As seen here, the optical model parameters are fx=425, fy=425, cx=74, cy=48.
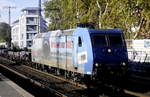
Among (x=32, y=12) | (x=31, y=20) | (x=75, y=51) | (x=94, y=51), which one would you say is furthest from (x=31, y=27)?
(x=94, y=51)

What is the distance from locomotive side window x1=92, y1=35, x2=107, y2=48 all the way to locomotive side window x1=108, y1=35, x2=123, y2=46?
32cm

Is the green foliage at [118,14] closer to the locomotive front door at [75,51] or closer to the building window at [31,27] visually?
the locomotive front door at [75,51]

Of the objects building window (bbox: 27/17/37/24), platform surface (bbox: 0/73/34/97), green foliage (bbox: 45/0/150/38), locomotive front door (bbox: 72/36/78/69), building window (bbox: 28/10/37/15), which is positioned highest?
building window (bbox: 28/10/37/15)

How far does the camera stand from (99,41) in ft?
70.4

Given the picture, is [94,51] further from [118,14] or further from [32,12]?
[32,12]

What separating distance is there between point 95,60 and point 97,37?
1496 millimetres

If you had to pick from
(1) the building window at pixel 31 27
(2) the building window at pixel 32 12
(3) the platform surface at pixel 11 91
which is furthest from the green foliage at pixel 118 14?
(2) the building window at pixel 32 12

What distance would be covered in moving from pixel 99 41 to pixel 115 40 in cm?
93

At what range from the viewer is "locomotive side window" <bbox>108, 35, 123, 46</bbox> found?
2171 cm

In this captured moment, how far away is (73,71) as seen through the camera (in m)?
23.8

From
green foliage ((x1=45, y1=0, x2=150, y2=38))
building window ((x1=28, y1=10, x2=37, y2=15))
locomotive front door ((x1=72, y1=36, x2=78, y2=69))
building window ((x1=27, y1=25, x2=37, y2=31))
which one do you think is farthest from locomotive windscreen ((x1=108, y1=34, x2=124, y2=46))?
building window ((x1=28, y1=10, x2=37, y2=15))

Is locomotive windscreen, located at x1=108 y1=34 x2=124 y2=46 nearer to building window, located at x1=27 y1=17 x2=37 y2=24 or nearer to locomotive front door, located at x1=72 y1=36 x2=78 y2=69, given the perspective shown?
locomotive front door, located at x1=72 y1=36 x2=78 y2=69

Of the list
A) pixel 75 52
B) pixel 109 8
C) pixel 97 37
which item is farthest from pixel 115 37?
pixel 109 8

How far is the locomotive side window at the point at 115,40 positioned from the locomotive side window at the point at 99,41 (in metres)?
0.32
